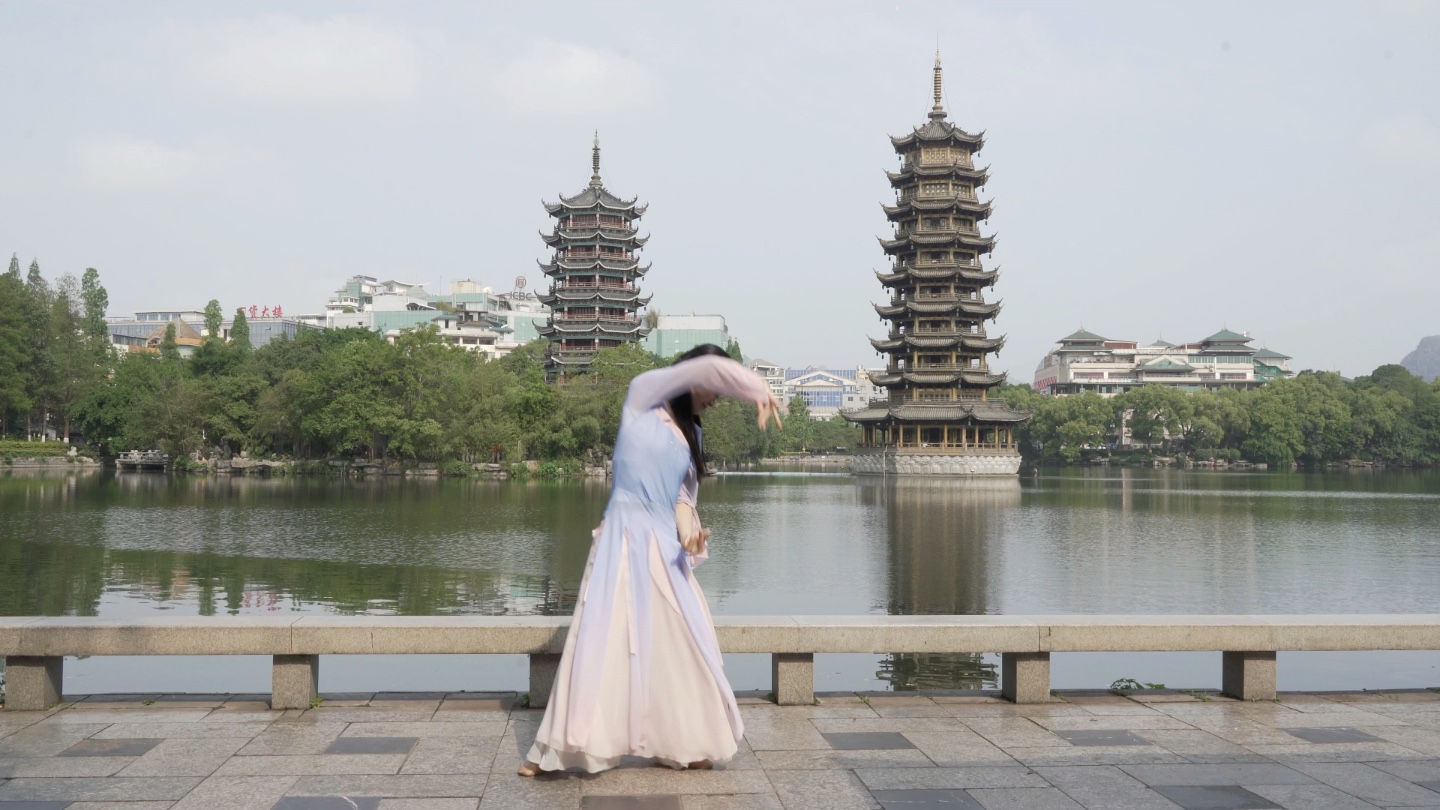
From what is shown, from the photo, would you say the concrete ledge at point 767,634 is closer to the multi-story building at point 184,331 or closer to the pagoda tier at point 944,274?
the pagoda tier at point 944,274

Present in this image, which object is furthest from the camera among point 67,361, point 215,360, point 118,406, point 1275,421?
point 1275,421

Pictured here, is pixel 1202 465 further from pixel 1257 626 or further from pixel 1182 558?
pixel 1257 626

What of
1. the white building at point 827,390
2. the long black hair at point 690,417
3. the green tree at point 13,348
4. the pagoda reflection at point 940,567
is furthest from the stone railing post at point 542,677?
the white building at point 827,390

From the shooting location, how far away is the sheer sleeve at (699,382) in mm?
4695

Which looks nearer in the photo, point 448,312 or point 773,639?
point 773,639

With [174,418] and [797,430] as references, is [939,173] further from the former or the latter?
[797,430]

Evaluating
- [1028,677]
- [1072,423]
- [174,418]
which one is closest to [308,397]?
[174,418]

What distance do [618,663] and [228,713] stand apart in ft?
7.80

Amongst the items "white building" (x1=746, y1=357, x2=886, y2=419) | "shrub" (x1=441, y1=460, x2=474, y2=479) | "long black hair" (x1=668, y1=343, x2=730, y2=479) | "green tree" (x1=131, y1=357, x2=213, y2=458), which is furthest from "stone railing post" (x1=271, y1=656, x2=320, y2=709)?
"white building" (x1=746, y1=357, x2=886, y2=419)

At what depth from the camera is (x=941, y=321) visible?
2406 inches

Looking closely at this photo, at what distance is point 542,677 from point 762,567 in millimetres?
13954

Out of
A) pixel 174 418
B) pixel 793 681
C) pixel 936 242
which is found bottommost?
pixel 793 681

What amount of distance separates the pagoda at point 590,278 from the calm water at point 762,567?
36.9 meters

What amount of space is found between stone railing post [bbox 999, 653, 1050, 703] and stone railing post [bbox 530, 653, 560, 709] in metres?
2.48
